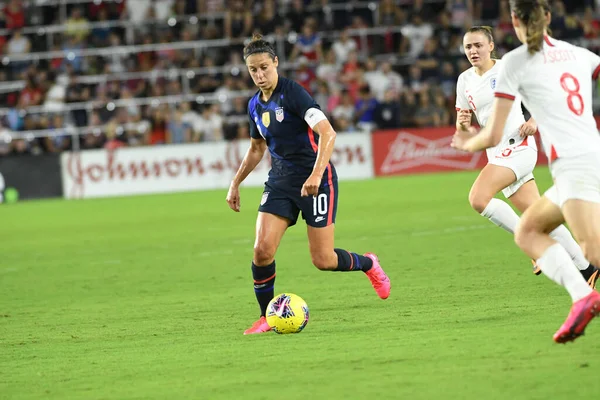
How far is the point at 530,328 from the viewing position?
6.66m

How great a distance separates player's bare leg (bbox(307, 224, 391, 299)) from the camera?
7.83 metres

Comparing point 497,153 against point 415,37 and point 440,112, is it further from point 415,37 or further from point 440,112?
point 415,37

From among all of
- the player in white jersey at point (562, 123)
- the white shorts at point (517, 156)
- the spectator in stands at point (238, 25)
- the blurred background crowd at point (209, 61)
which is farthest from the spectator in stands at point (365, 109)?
the player in white jersey at point (562, 123)

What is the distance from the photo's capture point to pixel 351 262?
8195 mm

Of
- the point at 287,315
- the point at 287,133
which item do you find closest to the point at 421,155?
the point at 287,133

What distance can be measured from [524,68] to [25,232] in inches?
514

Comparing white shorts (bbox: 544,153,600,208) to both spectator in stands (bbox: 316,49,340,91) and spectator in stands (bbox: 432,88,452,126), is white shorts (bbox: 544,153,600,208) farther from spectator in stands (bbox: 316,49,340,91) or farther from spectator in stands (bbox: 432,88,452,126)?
spectator in stands (bbox: 316,49,340,91)

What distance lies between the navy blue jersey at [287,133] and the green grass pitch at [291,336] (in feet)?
3.78

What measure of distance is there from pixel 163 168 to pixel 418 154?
5.91m

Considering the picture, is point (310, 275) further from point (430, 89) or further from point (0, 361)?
point (430, 89)

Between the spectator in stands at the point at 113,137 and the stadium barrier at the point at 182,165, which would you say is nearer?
the stadium barrier at the point at 182,165

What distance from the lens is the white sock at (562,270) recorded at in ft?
19.2

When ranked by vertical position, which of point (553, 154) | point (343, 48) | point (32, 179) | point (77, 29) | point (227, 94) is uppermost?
point (553, 154)

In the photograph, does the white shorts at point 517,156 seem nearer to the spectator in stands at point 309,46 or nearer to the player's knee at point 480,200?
the player's knee at point 480,200
